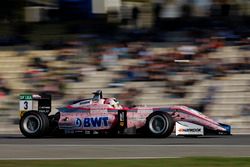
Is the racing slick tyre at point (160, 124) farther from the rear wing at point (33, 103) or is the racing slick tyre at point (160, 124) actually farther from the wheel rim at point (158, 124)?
the rear wing at point (33, 103)

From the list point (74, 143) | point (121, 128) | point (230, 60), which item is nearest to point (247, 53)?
point (230, 60)

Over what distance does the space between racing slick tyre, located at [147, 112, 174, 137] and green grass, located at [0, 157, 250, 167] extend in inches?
160

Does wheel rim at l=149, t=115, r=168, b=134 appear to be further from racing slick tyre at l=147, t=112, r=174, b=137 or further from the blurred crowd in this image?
the blurred crowd

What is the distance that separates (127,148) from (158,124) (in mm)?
2464

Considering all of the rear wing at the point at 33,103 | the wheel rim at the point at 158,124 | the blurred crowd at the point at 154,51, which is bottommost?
the wheel rim at the point at 158,124

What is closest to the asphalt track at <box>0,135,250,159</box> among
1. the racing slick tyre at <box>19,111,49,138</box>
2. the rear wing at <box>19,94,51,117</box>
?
the racing slick tyre at <box>19,111,49,138</box>

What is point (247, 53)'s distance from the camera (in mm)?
18594

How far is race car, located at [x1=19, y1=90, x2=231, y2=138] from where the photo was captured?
12.9m

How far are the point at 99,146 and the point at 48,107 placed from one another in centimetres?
328

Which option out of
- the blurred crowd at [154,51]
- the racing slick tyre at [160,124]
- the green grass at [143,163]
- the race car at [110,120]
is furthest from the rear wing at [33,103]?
the green grass at [143,163]

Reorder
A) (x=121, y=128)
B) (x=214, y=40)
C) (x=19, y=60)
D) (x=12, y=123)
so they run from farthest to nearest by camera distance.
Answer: (x=19, y=60) < (x=214, y=40) < (x=12, y=123) < (x=121, y=128)

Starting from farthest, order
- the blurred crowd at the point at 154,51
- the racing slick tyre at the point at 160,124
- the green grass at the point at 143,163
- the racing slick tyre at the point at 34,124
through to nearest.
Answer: the blurred crowd at the point at 154,51 → the racing slick tyre at the point at 34,124 → the racing slick tyre at the point at 160,124 → the green grass at the point at 143,163

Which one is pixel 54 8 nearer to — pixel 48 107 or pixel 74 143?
pixel 48 107

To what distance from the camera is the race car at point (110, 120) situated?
1290 centimetres
